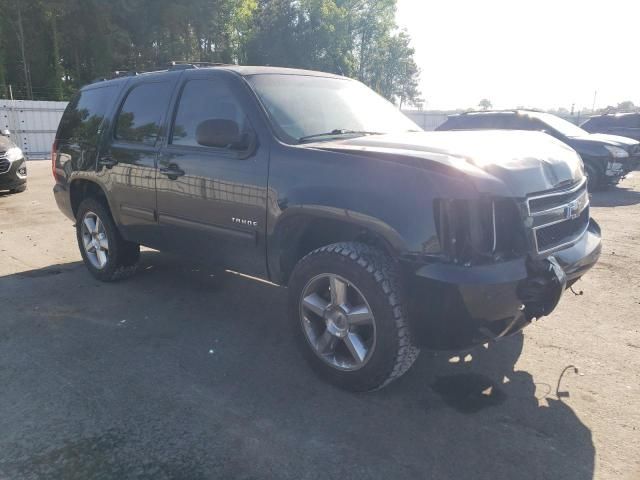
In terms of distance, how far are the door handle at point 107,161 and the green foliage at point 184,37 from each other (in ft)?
90.9

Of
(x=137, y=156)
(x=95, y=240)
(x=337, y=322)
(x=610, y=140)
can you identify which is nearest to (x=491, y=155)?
(x=337, y=322)

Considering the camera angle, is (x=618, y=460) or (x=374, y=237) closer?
(x=618, y=460)

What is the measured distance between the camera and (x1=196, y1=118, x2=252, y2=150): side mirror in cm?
344

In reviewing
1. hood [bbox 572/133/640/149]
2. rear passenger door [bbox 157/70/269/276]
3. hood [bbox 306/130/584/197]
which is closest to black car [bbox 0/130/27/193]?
rear passenger door [bbox 157/70/269/276]

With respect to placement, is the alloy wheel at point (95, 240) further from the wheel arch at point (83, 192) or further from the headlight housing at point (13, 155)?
the headlight housing at point (13, 155)

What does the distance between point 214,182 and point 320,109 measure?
3.14 ft

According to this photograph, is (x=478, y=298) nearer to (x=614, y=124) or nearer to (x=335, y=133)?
(x=335, y=133)

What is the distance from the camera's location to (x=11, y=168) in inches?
402

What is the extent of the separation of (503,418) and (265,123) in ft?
7.61

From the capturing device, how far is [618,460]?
2482 mm

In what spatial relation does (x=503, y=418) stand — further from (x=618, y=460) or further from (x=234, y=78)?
(x=234, y=78)

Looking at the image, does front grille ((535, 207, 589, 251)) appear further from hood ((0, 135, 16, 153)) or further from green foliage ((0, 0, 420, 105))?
green foliage ((0, 0, 420, 105))

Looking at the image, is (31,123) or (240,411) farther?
(31,123)

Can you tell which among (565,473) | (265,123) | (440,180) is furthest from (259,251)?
(565,473)
